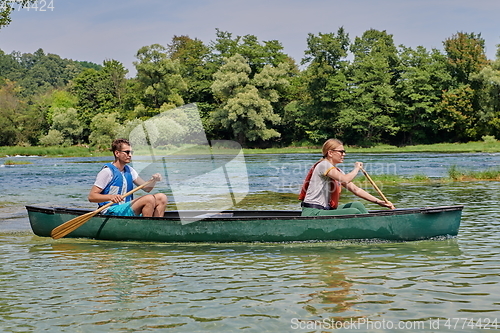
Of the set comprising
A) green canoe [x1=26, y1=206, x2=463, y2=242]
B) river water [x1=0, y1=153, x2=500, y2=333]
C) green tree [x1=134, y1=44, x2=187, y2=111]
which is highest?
green tree [x1=134, y1=44, x2=187, y2=111]

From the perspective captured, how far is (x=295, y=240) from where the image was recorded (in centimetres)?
849

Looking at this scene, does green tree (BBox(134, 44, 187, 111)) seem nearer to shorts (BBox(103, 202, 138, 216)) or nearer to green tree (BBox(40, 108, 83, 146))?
green tree (BBox(40, 108, 83, 146))

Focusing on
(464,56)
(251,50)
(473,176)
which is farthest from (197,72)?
(473,176)

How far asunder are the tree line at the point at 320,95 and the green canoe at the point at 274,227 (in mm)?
42367

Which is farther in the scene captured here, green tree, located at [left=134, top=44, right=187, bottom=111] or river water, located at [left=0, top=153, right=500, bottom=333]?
green tree, located at [left=134, top=44, right=187, bottom=111]

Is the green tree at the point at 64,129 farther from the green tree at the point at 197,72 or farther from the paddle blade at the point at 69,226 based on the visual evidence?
the paddle blade at the point at 69,226

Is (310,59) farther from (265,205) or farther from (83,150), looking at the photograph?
(265,205)

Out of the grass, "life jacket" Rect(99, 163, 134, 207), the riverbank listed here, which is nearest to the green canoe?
"life jacket" Rect(99, 163, 134, 207)

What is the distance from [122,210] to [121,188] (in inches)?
18.7

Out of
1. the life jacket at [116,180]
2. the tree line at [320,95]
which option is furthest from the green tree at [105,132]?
the life jacket at [116,180]

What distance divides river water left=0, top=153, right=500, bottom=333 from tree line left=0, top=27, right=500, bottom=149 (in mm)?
43232

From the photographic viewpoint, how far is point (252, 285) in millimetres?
6305

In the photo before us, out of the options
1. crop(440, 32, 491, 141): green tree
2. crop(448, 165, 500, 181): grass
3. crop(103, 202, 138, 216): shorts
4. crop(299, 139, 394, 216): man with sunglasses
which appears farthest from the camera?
crop(440, 32, 491, 141): green tree

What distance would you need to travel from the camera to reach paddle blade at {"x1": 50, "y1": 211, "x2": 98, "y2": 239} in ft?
29.6
